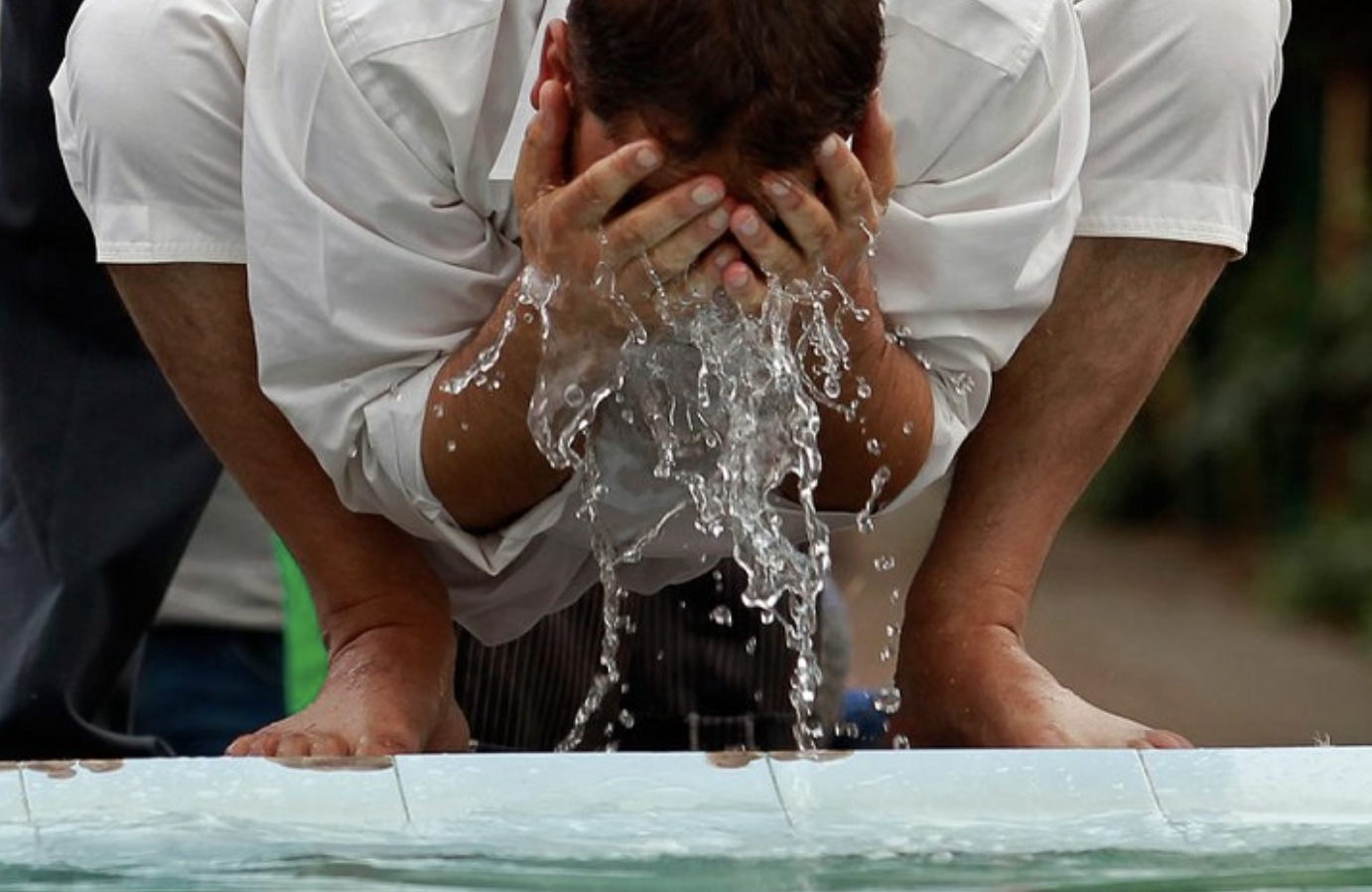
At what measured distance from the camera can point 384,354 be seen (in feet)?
9.83

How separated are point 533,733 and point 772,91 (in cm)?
164

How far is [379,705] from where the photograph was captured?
315 centimetres

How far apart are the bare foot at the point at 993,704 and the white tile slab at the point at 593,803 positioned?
0.66 metres

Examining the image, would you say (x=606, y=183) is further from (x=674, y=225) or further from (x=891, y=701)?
(x=891, y=701)

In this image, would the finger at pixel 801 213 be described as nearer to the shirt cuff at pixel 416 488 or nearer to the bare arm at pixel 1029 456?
the shirt cuff at pixel 416 488

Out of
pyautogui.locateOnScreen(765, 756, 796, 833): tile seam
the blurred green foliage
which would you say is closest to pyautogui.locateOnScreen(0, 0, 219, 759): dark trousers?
pyautogui.locateOnScreen(765, 756, 796, 833): tile seam

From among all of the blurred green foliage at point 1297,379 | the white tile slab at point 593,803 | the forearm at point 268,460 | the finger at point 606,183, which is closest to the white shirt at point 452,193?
the forearm at point 268,460

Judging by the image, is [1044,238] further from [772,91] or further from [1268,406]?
[1268,406]

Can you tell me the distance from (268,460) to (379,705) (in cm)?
31

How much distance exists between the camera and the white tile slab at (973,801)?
7.89 feet

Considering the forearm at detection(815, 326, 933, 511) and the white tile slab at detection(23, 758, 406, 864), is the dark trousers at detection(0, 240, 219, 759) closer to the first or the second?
the forearm at detection(815, 326, 933, 511)

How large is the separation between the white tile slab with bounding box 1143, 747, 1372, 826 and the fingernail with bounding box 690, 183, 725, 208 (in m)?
0.62

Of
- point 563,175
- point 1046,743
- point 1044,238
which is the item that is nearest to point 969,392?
point 1044,238

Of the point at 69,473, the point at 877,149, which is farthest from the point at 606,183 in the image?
the point at 69,473
